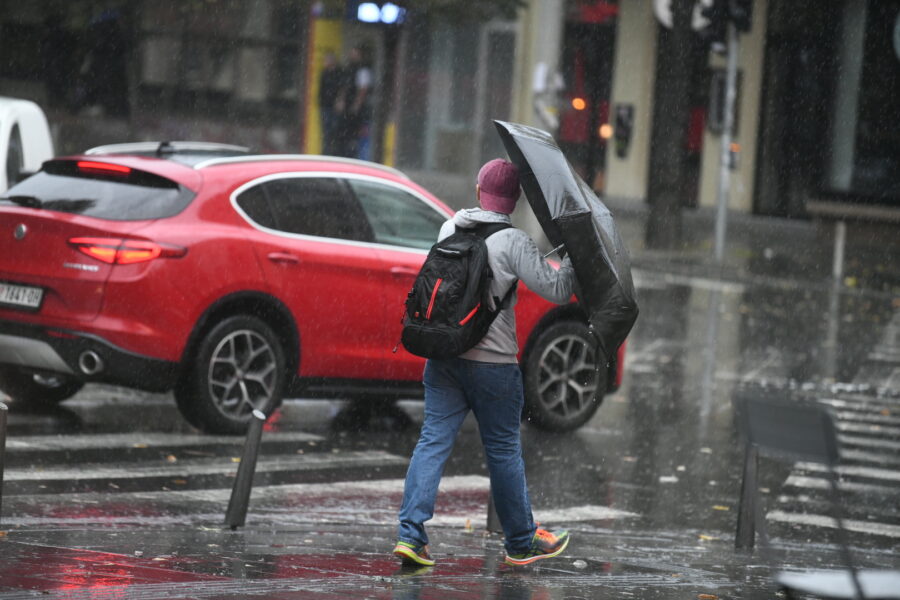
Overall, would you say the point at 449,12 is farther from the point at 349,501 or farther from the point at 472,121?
the point at 349,501

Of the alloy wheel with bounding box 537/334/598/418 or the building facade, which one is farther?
the building facade

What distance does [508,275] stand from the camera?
21.4 ft

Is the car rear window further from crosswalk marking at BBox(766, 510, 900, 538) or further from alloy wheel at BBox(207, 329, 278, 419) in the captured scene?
crosswalk marking at BBox(766, 510, 900, 538)

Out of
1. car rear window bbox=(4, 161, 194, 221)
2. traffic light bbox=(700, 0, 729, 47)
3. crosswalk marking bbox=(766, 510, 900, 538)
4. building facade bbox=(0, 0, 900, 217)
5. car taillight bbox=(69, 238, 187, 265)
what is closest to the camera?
crosswalk marking bbox=(766, 510, 900, 538)

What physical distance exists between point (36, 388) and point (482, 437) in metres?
5.11

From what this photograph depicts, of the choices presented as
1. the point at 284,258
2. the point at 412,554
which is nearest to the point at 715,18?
the point at 284,258

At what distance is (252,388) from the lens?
33.8 feet

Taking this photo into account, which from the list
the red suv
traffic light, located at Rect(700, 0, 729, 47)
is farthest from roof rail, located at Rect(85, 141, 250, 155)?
traffic light, located at Rect(700, 0, 729, 47)

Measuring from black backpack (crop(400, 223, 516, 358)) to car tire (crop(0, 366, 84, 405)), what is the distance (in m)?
4.96

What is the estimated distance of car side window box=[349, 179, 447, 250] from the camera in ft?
35.9

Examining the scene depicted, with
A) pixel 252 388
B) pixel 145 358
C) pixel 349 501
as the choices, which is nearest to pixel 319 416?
pixel 252 388

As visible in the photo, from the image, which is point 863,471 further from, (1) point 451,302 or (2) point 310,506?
(1) point 451,302

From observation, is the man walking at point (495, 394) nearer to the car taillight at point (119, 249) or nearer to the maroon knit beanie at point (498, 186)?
the maroon knit beanie at point (498, 186)

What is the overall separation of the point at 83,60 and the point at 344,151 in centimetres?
495
